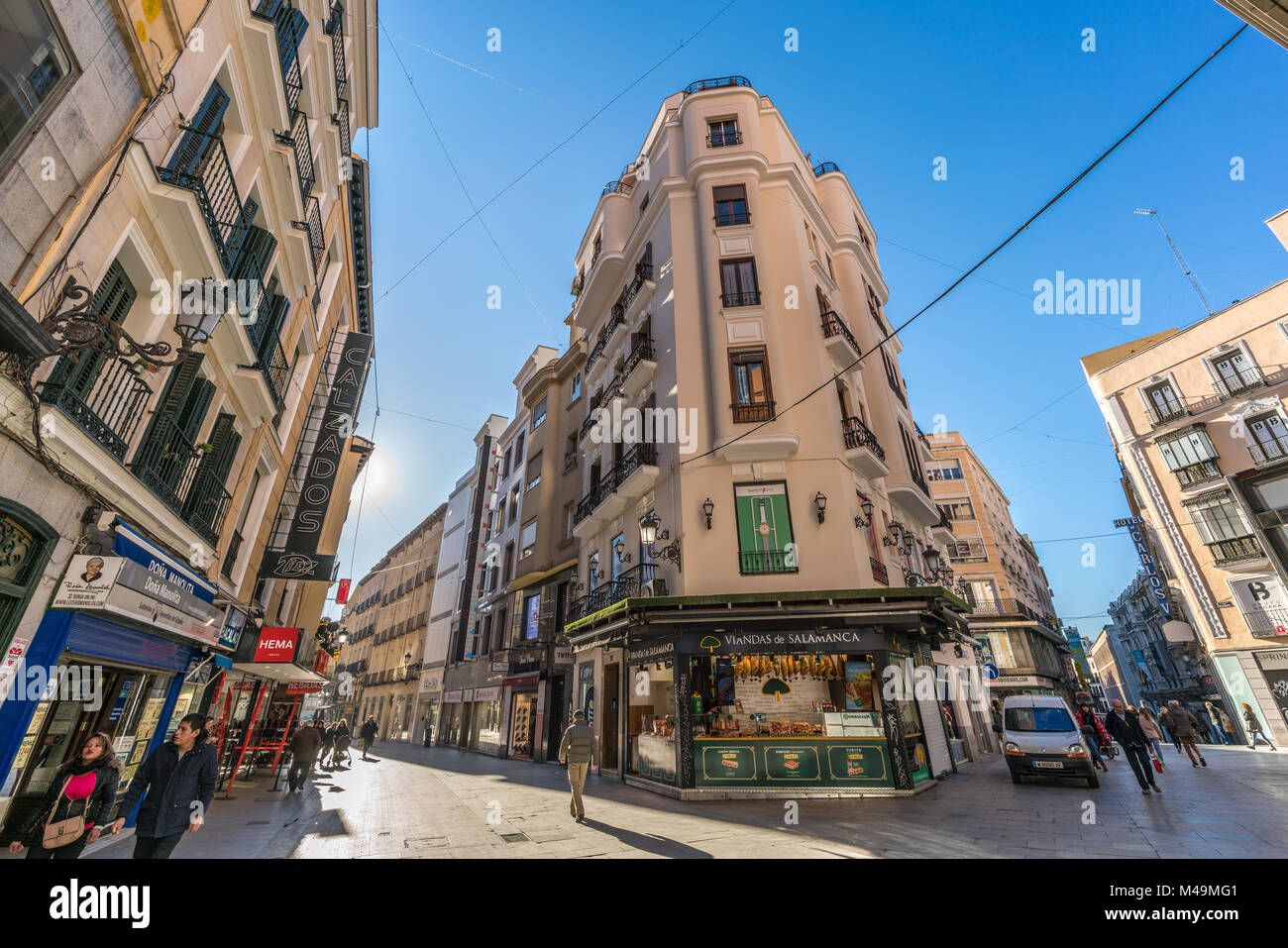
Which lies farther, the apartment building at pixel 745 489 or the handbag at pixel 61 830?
the apartment building at pixel 745 489

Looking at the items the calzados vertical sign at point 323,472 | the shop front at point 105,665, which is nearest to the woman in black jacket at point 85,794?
the shop front at point 105,665

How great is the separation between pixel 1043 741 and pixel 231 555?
2016 cm

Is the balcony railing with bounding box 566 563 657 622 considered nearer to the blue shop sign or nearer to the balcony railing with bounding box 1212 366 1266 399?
the blue shop sign

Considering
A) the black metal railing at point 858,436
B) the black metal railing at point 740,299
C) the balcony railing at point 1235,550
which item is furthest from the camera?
the balcony railing at point 1235,550

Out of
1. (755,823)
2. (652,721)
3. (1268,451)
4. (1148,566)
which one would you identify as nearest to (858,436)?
(652,721)

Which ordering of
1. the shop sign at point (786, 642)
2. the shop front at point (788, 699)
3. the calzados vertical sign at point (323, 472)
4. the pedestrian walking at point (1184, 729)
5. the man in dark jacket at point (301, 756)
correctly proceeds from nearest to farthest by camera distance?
the shop front at point (788, 699) → the shop sign at point (786, 642) → the man in dark jacket at point (301, 756) → the calzados vertical sign at point (323, 472) → the pedestrian walking at point (1184, 729)

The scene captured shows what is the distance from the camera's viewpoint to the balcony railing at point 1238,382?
25.1 meters

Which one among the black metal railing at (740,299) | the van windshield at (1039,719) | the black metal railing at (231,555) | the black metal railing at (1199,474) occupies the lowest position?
the van windshield at (1039,719)

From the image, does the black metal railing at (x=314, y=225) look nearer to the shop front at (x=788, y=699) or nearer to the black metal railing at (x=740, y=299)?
the black metal railing at (x=740, y=299)

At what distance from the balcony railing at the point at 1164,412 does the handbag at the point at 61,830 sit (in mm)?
40310

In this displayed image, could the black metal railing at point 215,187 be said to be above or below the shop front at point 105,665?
above

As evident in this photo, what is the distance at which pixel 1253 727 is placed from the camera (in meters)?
23.7

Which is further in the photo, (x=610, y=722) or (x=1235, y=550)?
(x=1235, y=550)

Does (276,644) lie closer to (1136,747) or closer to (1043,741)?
(1043,741)
